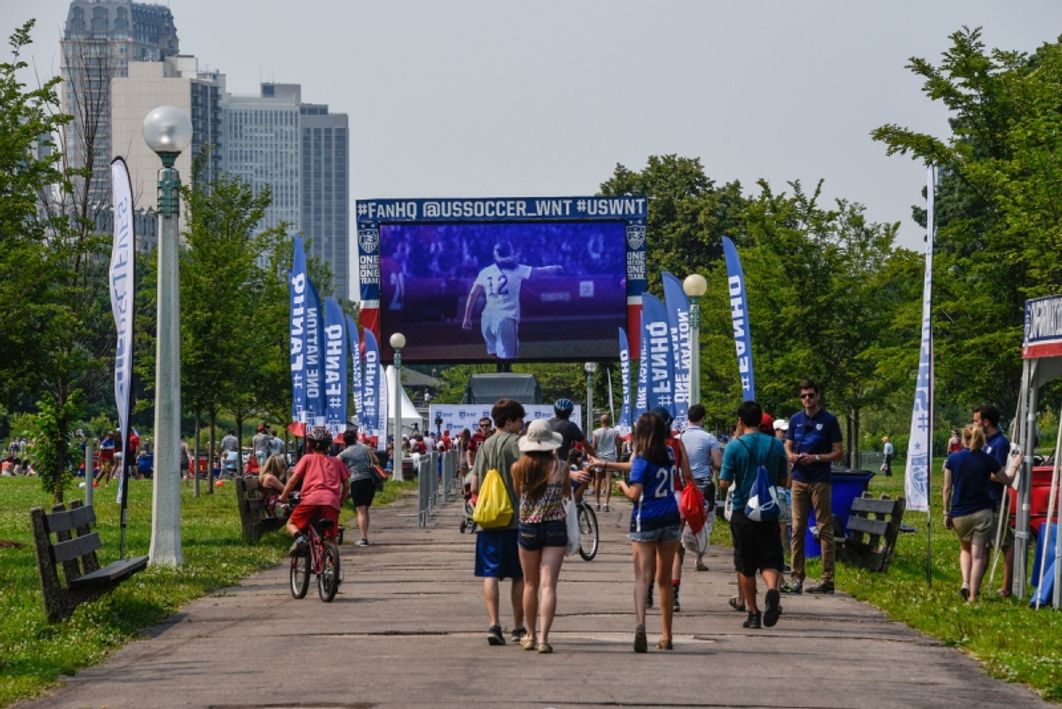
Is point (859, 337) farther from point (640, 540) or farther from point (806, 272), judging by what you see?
point (640, 540)

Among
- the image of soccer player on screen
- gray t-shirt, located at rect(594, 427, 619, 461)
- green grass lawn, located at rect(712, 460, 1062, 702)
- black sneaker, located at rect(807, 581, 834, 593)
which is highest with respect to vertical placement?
the image of soccer player on screen

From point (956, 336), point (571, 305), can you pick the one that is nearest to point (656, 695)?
point (956, 336)

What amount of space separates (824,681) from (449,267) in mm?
50556

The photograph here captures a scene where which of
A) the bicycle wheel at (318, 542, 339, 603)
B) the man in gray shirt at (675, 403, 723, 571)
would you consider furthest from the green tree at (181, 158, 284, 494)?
the bicycle wheel at (318, 542, 339, 603)

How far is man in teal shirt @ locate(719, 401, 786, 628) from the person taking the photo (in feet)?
45.5

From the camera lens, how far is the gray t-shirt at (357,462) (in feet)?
80.2

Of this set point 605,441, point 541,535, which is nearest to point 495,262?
point 605,441

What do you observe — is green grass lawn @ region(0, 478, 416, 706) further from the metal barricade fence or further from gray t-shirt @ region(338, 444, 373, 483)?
the metal barricade fence

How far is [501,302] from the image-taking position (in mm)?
60531

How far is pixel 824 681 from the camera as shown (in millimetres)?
10930

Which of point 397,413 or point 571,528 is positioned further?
point 397,413

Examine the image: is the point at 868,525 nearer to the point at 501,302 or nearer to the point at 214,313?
the point at 214,313

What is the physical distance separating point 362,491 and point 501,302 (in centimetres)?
3629

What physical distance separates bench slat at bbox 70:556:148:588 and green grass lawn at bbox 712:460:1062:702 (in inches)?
242
